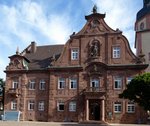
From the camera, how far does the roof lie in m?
47.4

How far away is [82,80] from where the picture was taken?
144 feet

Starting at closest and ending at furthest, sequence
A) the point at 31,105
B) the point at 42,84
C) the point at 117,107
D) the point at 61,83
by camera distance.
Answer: the point at 117,107, the point at 61,83, the point at 31,105, the point at 42,84

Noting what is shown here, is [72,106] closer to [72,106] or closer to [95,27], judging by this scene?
[72,106]

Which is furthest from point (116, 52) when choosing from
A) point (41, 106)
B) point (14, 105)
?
point (14, 105)

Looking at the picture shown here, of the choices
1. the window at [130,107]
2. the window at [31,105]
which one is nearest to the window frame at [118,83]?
the window at [130,107]

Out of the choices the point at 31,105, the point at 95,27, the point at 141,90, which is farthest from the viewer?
the point at 31,105

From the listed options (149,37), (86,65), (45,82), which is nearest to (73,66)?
(86,65)

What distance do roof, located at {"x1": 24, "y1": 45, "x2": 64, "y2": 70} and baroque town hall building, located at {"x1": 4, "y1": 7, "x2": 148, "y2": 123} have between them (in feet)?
1.00

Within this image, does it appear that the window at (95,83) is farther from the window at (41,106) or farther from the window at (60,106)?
the window at (41,106)

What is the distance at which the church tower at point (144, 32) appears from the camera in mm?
51531

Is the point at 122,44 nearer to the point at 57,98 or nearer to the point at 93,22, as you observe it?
the point at 93,22

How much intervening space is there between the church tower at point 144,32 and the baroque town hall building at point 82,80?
8.73m

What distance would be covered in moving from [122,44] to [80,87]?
818 centimetres

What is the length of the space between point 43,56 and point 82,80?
29.3 ft
